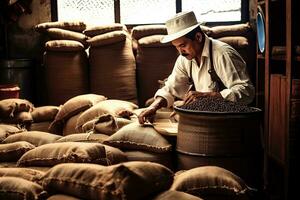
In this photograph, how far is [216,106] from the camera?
3.22 m

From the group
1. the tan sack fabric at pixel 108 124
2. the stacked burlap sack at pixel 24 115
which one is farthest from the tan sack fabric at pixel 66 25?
the tan sack fabric at pixel 108 124

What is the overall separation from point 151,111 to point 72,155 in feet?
3.79

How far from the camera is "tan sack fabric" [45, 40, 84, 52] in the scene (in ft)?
21.2

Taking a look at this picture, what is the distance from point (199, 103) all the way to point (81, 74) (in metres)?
3.51

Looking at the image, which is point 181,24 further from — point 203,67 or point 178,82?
point 178,82

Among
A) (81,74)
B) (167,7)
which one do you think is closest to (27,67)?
(81,74)

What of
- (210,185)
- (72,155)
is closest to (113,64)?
(72,155)

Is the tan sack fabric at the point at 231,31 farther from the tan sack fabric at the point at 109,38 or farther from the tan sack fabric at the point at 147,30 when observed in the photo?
the tan sack fabric at the point at 109,38

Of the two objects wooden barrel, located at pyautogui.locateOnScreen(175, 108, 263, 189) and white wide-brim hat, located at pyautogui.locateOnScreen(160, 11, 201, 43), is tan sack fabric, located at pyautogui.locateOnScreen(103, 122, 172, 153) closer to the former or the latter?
wooden barrel, located at pyautogui.locateOnScreen(175, 108, 263, 189)

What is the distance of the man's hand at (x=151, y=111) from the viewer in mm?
3902

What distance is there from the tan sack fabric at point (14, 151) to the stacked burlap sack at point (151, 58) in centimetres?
293

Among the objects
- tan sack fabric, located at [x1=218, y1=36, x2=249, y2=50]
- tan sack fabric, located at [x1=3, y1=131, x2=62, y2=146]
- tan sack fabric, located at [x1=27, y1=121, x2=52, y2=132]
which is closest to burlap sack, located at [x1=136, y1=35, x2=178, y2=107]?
tan sack fabric, located at [x1=218, y1=36, x2=249, y2=50]

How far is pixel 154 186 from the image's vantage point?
249cm

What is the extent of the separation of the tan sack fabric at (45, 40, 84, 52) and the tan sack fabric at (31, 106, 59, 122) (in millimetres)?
976
